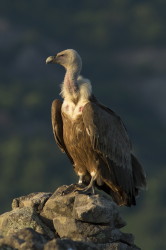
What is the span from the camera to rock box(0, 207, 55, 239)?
20.6m

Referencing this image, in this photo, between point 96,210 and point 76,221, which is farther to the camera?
point 96,210

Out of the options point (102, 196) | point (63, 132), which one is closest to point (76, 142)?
point (63, 132)

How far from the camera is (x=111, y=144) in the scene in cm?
2367

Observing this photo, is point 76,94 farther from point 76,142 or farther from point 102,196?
point 102,196

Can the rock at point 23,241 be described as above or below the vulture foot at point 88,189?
below

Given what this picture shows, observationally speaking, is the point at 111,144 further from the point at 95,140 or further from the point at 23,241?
the point at 23,241

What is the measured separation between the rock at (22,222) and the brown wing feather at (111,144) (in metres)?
3.00

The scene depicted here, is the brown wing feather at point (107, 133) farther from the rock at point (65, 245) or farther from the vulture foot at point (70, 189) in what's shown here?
the rock at point (65, 245)

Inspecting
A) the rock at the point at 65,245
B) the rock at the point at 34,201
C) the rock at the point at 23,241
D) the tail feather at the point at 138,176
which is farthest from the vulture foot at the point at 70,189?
the rock at the point at 23,241

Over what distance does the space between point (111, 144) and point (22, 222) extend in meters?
3.91

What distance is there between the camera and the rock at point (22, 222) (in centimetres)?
2056

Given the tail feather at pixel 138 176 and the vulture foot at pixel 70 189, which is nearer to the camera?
the vulture foot at pixel 70 189

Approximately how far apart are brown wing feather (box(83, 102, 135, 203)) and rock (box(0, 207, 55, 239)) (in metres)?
3.00

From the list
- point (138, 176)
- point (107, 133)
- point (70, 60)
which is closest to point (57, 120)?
point (107, 133)
